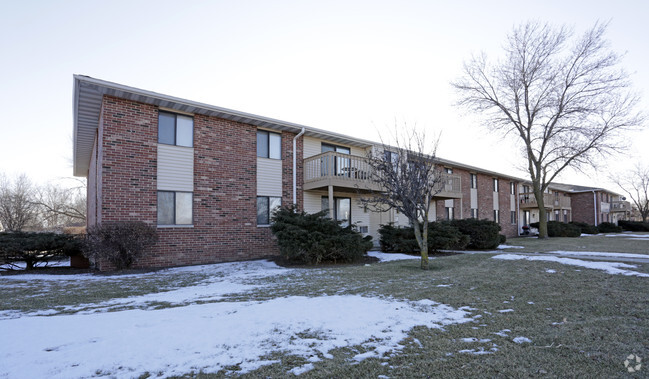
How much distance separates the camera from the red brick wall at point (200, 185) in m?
10.4

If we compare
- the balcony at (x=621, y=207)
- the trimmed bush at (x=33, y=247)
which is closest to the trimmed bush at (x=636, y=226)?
the balcony at (x=621, y=207)

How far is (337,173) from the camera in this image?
14125 mm

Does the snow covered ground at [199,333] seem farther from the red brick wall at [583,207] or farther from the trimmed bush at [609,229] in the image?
the red brick wall at [583,207]

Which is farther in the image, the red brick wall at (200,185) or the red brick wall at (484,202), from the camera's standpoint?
the red brick wall at (484,202)

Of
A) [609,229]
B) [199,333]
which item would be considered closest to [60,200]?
[199,333]

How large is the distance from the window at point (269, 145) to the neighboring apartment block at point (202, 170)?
0.13 feet

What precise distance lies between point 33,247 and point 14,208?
→ 934 inches

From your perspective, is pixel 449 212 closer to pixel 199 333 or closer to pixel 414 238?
pixel 414 238

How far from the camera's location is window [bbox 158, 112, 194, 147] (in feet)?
37.6

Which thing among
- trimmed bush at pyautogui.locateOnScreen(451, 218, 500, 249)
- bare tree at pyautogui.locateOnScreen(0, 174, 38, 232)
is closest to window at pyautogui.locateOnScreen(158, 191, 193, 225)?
trimmed bush at pyautogui.locateOnScreen(451, 218, 500, 249)

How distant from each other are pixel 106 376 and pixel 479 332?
346 centimetres

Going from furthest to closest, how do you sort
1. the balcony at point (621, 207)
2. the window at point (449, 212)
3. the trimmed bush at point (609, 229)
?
the balcony at point (621, 207), the trimmed bush at point (609, 229), the window at point (449, 212)

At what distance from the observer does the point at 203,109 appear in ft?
38.4

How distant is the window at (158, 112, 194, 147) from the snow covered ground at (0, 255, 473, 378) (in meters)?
7.09
